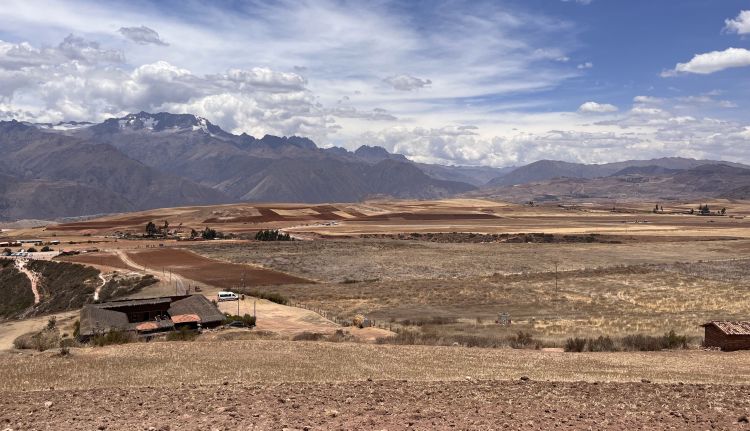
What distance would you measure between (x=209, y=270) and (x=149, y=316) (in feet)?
126

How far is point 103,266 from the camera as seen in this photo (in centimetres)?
8319

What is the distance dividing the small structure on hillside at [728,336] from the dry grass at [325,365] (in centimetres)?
114

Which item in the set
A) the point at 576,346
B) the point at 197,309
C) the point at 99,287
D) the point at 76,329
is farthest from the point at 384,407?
the point at 99,287

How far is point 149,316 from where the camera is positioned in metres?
44.2

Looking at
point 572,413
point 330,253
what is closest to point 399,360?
point 572,413

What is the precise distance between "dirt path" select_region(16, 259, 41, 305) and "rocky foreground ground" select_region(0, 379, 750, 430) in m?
63.6

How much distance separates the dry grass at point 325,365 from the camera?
18.8 m

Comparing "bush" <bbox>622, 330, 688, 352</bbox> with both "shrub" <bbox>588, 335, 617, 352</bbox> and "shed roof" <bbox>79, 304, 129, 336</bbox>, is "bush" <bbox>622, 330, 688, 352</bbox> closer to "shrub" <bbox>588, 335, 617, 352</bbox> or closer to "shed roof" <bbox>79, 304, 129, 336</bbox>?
"shrub" <bbox>588, 335, 617, 352</bbox>

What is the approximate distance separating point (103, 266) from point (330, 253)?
36422mm

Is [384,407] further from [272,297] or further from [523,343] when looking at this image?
[272,297]

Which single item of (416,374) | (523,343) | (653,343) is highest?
(416,374)

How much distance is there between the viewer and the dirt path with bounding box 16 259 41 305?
2867 inches

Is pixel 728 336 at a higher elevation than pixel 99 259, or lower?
higher

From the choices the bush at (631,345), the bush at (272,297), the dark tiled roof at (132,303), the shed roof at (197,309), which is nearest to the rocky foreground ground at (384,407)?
the bush at (631,345)
